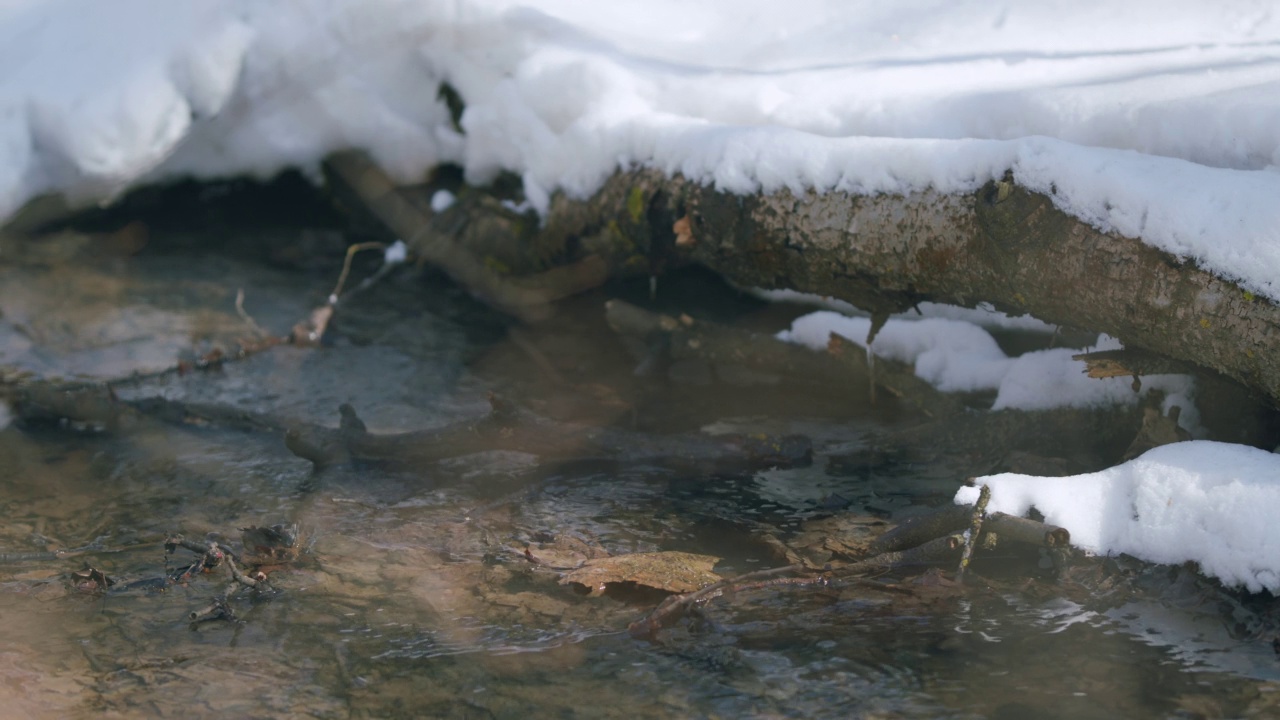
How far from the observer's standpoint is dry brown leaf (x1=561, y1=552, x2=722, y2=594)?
9.60 feet

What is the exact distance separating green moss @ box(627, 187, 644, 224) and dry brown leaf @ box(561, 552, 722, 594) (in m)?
1.91

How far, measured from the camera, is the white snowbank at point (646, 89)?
11.7ft

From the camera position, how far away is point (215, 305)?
5.97 metres

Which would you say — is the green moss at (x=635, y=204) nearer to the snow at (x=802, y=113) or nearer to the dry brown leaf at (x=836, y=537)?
the snow at (x=802, y=113)

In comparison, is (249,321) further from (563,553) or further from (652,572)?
(652,572)

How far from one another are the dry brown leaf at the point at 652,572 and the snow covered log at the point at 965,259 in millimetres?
1337

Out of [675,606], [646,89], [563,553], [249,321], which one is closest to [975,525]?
[675,606]

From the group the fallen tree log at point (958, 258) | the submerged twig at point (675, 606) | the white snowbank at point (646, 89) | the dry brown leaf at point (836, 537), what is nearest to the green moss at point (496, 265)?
the white snowbank at point (646, 89)

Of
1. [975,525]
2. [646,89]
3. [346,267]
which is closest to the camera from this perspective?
[975,525]

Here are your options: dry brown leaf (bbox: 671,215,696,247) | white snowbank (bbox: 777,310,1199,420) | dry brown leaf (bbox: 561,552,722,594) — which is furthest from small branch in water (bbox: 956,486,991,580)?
dry brown leaf (bbox: 671,215,696,247)

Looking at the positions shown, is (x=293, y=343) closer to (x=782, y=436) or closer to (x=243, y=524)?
(x=243, y=524)

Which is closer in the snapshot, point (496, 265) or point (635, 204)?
point (635, 204)

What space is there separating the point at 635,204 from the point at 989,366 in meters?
1.70

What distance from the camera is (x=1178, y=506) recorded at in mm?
2730
